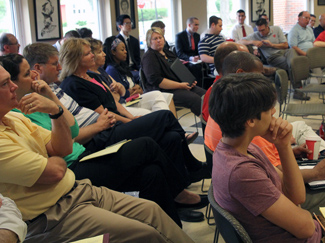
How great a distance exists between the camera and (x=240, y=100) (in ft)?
4.18

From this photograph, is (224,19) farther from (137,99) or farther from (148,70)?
(137,99)

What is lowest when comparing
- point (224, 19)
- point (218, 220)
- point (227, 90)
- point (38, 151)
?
point (218, 220)

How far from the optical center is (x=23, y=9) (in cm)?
578

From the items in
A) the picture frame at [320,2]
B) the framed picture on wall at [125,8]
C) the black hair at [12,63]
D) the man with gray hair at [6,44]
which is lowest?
the black hair at [12,63]

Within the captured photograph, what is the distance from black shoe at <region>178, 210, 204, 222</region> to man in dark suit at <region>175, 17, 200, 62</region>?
524 cm

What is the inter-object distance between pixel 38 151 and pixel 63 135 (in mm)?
137

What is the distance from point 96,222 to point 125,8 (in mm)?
6435

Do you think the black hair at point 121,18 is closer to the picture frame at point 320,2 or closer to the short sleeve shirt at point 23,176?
the short sleeve shirt at point 23,176

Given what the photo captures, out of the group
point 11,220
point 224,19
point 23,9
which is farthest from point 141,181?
point 224,19

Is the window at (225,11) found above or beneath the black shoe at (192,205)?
above

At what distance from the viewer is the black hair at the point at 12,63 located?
198 cm

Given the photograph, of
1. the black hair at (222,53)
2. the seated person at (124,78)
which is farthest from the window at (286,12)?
the black hair at (222,53)

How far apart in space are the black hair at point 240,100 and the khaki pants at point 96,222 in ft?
2.03

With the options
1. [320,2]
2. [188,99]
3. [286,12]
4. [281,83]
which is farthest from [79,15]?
[320,2]
